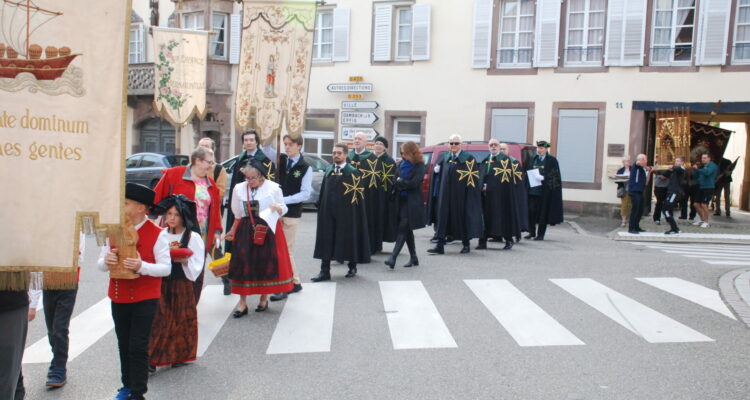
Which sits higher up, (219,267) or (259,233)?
(259,233)

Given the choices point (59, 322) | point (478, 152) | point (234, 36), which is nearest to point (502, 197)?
point (478, 152)

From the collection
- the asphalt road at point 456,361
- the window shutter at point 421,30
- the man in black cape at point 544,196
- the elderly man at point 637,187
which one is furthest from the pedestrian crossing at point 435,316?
the window shutter at point 421,30

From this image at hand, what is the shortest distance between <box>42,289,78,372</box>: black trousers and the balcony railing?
21.9 meters

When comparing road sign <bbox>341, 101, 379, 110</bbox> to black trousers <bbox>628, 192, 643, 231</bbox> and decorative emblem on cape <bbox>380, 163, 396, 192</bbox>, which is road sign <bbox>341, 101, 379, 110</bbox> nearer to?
black trousers <bbox>628, 192, 643, 231</bbox>

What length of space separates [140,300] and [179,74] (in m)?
12.8

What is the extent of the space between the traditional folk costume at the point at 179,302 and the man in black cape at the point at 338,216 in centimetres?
348

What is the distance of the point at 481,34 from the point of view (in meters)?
21.1

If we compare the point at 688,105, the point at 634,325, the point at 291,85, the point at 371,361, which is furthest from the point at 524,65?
the point at 371,361

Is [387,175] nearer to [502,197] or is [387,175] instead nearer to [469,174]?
[469,174]

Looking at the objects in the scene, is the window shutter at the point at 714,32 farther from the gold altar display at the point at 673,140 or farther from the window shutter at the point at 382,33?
the window shutter at the point at 382,33

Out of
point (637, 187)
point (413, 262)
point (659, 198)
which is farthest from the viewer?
point (659, 198)

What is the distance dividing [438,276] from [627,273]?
2694mm

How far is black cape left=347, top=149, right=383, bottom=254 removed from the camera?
948 cm

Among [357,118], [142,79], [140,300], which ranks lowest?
[140,300]
